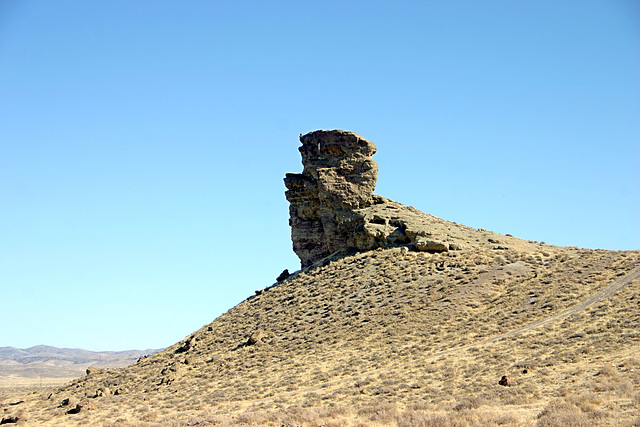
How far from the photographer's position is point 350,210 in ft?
158

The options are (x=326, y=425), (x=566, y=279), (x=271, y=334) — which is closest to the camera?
(x=326, y=425)

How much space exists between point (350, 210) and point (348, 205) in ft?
1.23

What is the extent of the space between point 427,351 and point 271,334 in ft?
36.6

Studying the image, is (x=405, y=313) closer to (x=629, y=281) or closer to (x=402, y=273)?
(x=402, y=273)

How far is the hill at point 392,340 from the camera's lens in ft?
82.5

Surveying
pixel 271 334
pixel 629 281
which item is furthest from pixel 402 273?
pixel 629 281

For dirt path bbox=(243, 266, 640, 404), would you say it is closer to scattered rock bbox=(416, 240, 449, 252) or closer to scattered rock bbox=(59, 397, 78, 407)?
scattered rock bbox=(416, 240, 449, 252)

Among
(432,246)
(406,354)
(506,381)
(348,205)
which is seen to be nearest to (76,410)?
(406,354)

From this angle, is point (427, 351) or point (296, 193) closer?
point (427, 351)

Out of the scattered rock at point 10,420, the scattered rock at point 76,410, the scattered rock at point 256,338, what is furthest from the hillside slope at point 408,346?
the scattered rock at point 10,420

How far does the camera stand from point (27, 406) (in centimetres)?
4141

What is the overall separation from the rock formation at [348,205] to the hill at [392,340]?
0.10 metres

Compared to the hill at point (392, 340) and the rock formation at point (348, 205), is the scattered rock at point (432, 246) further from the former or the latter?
the rock formation at point (348, 205)

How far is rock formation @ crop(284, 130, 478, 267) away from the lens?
47.3m
